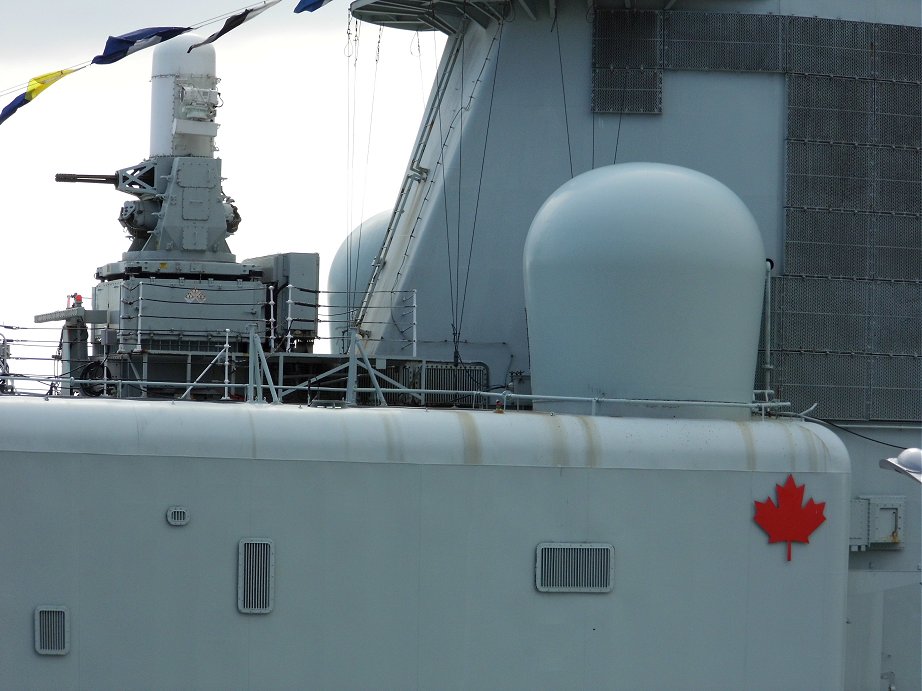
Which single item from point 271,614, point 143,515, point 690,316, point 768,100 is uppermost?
point 768,100

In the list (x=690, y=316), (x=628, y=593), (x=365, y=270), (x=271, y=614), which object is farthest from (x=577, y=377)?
(x=365, y=270)

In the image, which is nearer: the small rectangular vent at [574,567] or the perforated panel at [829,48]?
the small rectangular vent at [574,567]

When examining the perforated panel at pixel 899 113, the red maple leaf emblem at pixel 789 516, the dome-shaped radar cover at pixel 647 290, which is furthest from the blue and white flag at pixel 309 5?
the red maple leaf emblem at pixel 789 516

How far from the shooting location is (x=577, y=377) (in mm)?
16047

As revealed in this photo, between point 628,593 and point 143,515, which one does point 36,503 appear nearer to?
point 143,515

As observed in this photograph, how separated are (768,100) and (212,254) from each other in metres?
8.07

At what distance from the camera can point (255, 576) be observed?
1441 centimetres

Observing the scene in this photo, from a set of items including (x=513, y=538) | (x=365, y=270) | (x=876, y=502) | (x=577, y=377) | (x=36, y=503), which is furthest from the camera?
(x=365, y=270)

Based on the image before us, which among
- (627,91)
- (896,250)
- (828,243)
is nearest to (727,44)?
(627,91)

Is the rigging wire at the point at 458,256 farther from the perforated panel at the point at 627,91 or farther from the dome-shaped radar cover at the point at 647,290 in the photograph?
the dome-shaped radar cover at the point at 647,290

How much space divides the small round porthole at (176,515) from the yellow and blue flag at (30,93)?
6496 millimetres

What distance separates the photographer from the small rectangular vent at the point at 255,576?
1436 centimetres

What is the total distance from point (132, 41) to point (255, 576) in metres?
7.50

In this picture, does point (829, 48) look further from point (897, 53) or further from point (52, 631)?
point (52, 631)
